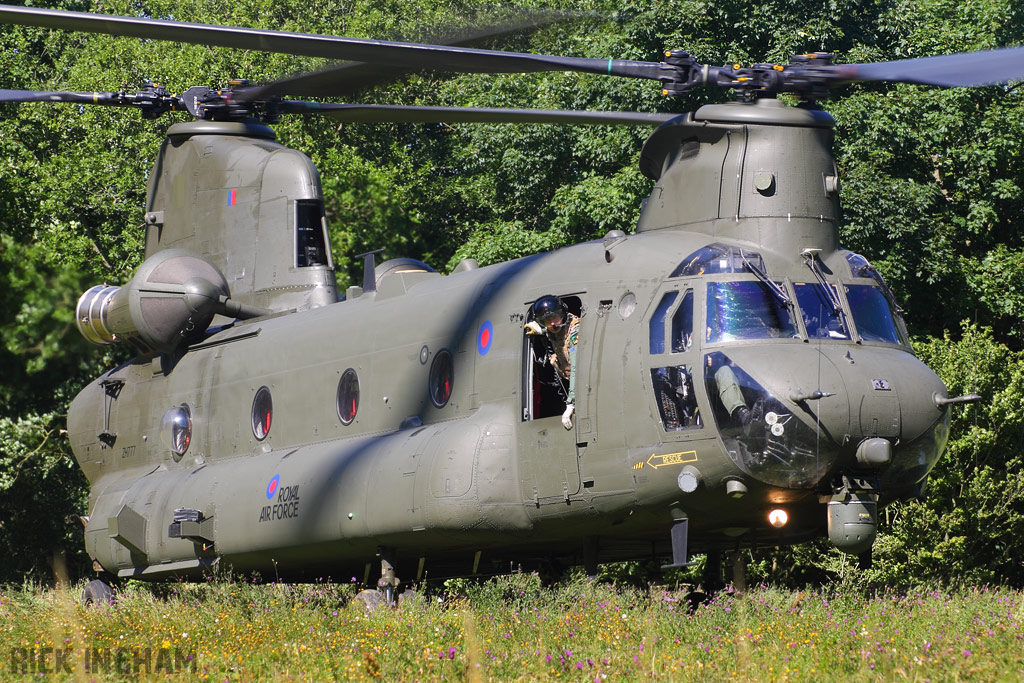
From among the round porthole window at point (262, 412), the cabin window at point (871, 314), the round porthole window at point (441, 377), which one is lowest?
the round porthole window at point (262, 412)

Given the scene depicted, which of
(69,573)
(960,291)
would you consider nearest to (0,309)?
A: (960,291)

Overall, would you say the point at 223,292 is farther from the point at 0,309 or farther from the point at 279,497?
the point at 0,309

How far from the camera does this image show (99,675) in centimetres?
928

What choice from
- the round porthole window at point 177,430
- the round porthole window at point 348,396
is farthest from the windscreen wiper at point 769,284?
the round porthole window at point 177,430

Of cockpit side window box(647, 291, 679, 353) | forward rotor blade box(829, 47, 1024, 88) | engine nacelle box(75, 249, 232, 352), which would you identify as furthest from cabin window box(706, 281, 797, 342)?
engine nacelle box(75, 249, 232, 352)

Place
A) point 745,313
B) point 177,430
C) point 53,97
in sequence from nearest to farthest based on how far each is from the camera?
point 745,313 → point 53,97 → point 177,430

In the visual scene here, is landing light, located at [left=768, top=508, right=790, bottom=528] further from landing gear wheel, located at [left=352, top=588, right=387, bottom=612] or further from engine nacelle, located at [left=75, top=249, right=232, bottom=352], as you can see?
engine nacelle, located at [left=75, top=249, right=232, bottom=352]

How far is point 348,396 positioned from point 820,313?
542 cm

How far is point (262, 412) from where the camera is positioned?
49.7 ft

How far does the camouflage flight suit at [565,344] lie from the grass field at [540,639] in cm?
202

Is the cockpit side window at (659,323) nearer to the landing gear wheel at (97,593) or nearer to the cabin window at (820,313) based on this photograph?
the cabin window at (820,313)

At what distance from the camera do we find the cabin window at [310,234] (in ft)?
54.7

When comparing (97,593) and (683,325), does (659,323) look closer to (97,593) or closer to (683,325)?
(683,325)

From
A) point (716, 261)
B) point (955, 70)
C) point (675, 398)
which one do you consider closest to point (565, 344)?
point (675, 398)
